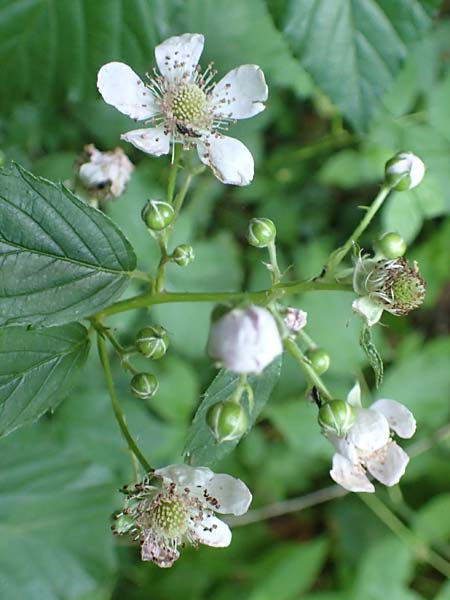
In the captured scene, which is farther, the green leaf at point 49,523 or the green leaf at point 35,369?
the green leaf at point 49,523

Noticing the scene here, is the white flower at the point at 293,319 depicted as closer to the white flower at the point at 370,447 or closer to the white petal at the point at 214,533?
the white flower at the point at 370,447

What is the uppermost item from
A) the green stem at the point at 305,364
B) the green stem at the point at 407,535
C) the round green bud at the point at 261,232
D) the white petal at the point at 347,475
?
the round green bud at the point at 261,232

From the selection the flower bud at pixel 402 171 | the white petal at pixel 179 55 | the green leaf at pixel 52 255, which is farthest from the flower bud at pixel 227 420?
the white petal at pixel 179 55

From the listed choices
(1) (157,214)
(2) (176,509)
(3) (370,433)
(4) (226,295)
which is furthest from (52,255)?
(3) (370,433)

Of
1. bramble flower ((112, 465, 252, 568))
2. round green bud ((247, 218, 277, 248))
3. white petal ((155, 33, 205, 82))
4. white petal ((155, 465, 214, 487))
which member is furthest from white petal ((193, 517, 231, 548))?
white petal ((155, 33, 205, 82))

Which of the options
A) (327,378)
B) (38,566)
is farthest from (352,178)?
(38,566)

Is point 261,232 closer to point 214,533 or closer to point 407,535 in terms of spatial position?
point 214,533
